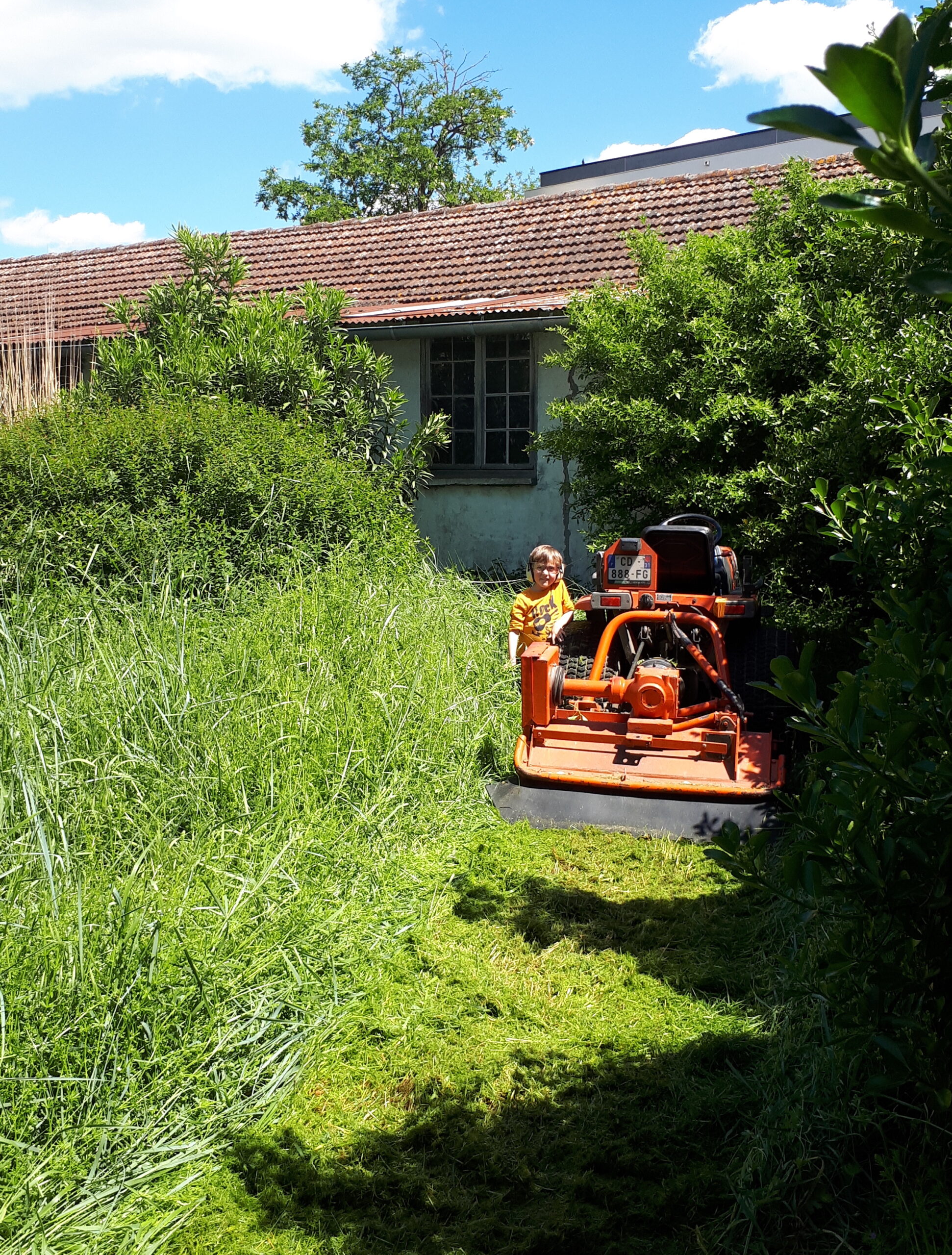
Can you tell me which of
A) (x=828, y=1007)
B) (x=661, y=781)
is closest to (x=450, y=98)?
(x=661, y=781)

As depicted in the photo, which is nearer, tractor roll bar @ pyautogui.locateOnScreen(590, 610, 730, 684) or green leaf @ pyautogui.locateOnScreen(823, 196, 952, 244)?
green leaf @ pyautogui.locateOnScreen(823, 196, 952, 244)

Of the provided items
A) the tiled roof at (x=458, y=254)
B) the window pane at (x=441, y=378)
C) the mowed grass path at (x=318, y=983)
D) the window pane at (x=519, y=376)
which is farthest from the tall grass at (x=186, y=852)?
the tiled roof at (x=458, y=254)

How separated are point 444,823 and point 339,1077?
201 cm

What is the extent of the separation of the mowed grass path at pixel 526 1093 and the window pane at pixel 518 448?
8335mm

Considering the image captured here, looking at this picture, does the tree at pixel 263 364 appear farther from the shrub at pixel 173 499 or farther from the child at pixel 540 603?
the child at pixel 540 603

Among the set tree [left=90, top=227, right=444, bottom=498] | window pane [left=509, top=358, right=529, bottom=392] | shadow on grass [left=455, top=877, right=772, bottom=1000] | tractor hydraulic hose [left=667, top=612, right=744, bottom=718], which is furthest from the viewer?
window pane [left=509, top=358, right=529, bottom=392]

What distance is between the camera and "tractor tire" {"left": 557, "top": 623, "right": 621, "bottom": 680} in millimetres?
6629

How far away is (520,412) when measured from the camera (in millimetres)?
12500

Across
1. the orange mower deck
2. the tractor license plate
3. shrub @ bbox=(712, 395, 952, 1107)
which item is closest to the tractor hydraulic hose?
the orange mower deck


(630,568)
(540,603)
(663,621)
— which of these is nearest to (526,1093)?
(663,621)

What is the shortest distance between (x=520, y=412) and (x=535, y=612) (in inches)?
244

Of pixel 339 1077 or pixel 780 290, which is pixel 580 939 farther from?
pixel 780 290

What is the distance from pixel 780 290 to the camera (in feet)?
25.0

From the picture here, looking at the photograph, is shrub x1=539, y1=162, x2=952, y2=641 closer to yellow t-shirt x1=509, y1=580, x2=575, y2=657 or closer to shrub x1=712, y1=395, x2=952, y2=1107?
yellow t-shirt x1=509, y1=580, x2=575, y2=657
